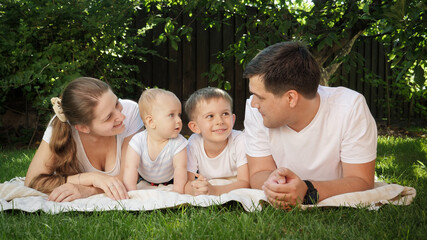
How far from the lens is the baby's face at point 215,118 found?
3.10 metres

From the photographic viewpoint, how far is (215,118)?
310 cm

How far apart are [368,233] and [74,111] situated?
2.04 meters

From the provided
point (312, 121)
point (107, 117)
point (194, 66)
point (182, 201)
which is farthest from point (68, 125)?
point (194, 66)

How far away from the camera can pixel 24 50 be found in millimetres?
5090

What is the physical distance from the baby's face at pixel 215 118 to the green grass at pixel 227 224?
2.46ft

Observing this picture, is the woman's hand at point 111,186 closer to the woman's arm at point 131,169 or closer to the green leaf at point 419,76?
the woman's arm at point 131,169

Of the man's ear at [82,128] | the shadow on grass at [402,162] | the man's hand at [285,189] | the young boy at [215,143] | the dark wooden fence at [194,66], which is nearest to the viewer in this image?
the man's hand at [285,189]

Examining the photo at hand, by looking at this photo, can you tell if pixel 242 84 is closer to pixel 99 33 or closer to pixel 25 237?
pixel 99 33

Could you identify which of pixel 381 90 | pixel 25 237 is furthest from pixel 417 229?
pixel 381 90

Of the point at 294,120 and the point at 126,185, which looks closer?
the point at 294,120

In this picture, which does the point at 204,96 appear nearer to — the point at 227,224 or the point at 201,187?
the point at 201,187

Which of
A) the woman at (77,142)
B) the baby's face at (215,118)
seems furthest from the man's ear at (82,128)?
the baby's face at (215,118)

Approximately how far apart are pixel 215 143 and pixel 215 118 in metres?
0.24

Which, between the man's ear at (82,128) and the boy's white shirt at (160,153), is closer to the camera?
the man's ear at (82,128)
